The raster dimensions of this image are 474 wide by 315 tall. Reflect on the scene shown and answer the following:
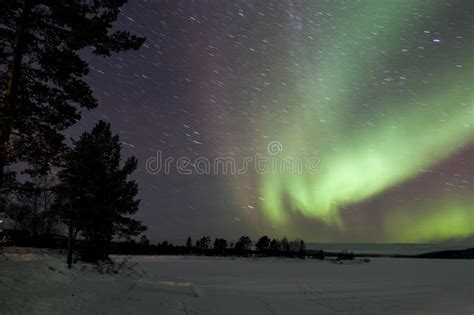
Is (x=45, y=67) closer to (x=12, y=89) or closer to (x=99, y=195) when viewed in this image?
(x=12, y=89)

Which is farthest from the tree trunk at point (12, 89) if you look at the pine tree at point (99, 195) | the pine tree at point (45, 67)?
the pine tree at point (99, 195)

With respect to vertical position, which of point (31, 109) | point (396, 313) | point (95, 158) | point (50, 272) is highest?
point (95, 158)

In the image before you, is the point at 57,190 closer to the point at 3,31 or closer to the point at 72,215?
the point at 3,31

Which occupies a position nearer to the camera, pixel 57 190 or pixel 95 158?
pixel 57 190

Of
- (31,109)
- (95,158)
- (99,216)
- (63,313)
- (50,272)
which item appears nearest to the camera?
(63,313)

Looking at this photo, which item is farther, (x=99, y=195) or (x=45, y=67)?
(x=99, y=195)

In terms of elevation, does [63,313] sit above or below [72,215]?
below

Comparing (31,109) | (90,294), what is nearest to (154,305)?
(90,294)

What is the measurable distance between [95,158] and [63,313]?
1613 cm

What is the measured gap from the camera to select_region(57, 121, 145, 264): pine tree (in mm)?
23375

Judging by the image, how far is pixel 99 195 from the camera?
2939 cm

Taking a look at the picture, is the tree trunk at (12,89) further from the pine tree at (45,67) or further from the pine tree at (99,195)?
the pine tree at (99,195)

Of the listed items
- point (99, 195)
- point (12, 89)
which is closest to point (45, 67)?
point (12, 89)

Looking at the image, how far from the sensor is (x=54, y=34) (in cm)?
1316
